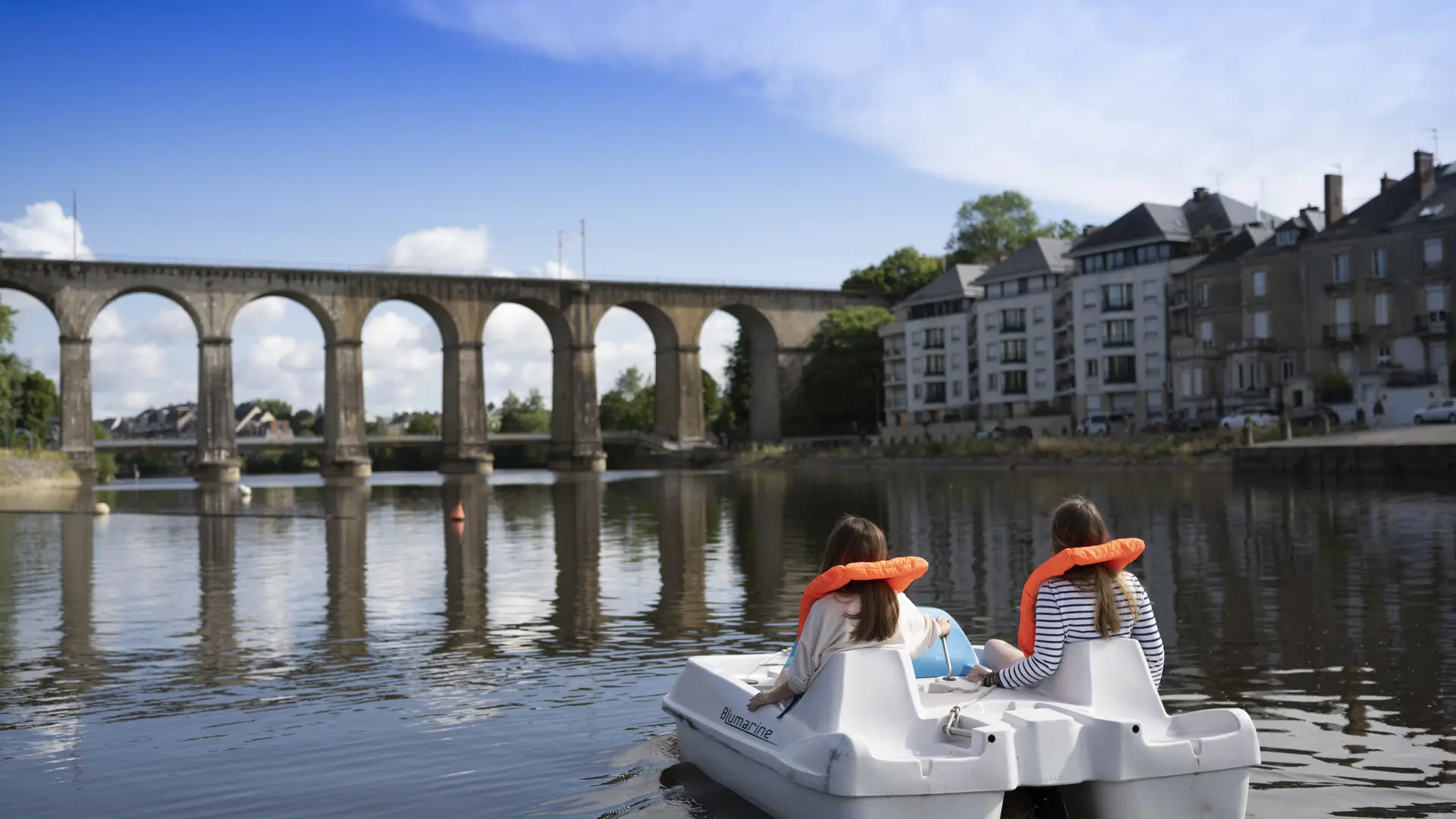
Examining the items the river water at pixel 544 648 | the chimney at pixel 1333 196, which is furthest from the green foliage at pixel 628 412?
the river water at pixel 544 648

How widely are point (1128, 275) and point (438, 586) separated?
6298 centimetres

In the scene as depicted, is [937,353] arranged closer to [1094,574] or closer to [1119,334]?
[1119,334]

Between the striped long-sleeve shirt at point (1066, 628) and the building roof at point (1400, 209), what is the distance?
2171 inches

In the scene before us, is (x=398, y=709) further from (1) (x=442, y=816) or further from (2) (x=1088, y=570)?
(2) (x=1088, y=570)

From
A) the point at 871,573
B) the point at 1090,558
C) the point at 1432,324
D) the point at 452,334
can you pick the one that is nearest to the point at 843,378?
the point at 452,334

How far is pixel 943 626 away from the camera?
8047 mm

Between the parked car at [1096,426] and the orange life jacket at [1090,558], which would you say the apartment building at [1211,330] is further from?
the orange life jacket at [1090,558]

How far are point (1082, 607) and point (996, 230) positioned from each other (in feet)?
353

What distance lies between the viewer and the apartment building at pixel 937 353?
9262cm

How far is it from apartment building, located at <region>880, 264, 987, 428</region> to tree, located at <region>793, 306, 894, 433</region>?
1293 millimetres

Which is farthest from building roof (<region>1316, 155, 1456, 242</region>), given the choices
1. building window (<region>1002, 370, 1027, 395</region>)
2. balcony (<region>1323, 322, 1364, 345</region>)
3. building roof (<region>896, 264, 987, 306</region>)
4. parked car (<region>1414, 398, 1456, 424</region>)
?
building roof (<region>896, 264, 987, 306</region>)

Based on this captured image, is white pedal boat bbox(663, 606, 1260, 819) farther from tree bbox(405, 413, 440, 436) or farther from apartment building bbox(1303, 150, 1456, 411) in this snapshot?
tree bbox(405, 413, 440, 436)

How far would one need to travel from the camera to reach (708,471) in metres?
85.0

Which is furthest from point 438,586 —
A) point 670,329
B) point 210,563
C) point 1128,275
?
point 670,329
